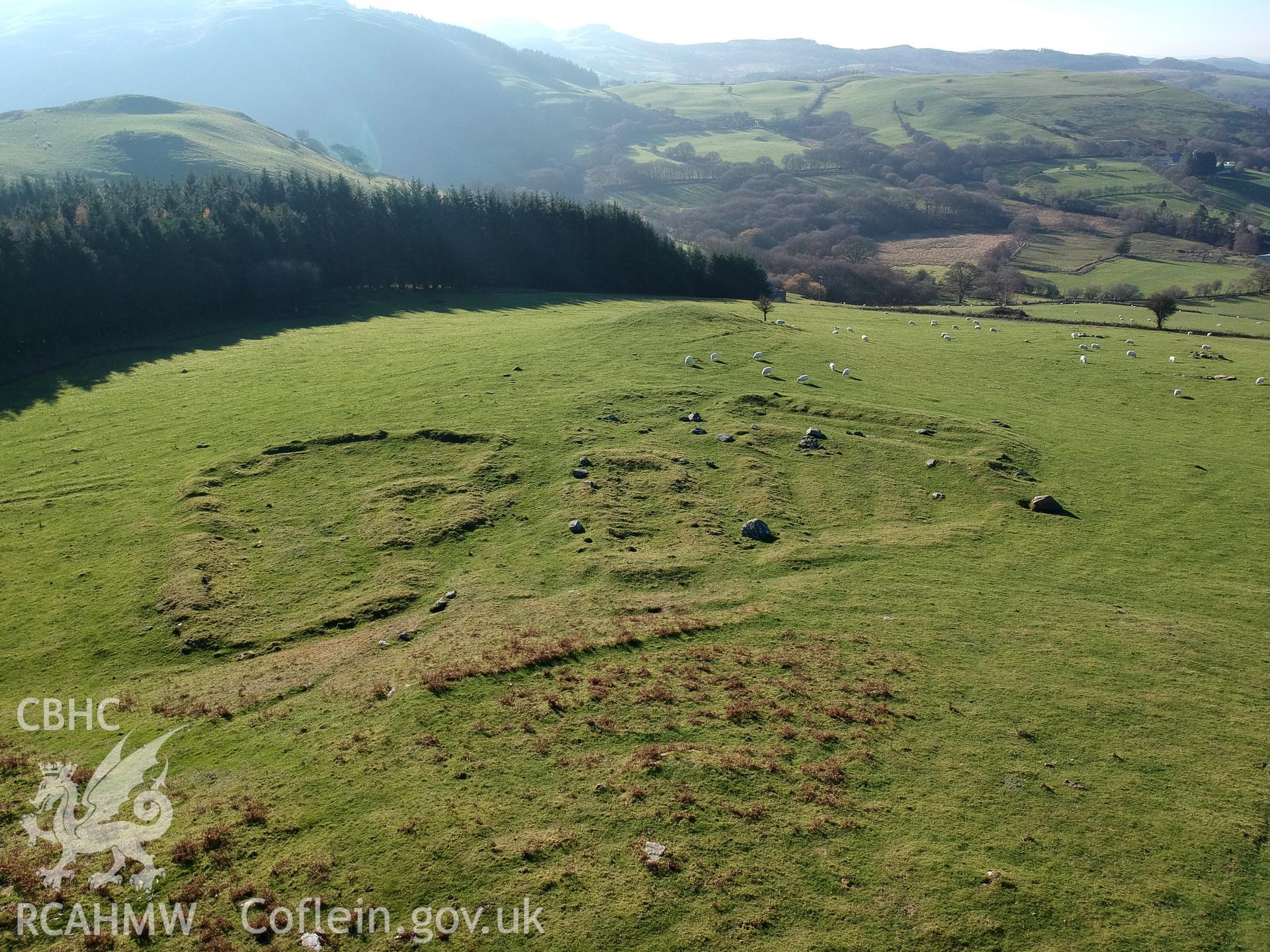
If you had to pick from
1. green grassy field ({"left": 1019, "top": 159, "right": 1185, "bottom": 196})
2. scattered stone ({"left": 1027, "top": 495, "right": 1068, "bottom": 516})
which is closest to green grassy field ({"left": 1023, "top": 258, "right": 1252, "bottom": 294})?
green grassy field ({"left": 1019, "top": 159, "right": 1185, "bottom": 196})

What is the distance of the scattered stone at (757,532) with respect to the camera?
24469 millimetres

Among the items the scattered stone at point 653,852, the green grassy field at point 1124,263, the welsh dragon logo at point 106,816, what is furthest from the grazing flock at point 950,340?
the green grassy field at point 1124,263

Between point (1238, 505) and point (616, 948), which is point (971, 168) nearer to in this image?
point (1238, 505)

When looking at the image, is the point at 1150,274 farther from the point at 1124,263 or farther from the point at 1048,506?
the point at 1048,506

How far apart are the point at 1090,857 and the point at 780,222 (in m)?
152

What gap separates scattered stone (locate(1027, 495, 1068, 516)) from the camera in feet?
89.3

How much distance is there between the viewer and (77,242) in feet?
180

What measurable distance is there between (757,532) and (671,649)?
7.94 metres

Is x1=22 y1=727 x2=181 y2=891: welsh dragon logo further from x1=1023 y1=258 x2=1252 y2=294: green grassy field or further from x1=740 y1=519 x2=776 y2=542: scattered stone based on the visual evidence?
x1=1023 y1=258 x2=1252 y2=294: green grassy field

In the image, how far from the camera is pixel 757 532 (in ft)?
80.6

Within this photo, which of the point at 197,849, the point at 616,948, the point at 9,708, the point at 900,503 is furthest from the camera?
A: the point at 900,503

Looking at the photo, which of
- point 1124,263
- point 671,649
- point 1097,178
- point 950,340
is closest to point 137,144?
point 950,340

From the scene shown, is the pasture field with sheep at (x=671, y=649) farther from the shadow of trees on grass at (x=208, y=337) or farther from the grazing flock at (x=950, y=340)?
the shadow of trees on grass at (x=208, y=337)

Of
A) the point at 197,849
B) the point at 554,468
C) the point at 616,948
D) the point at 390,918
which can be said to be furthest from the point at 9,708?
the point at 554,468
